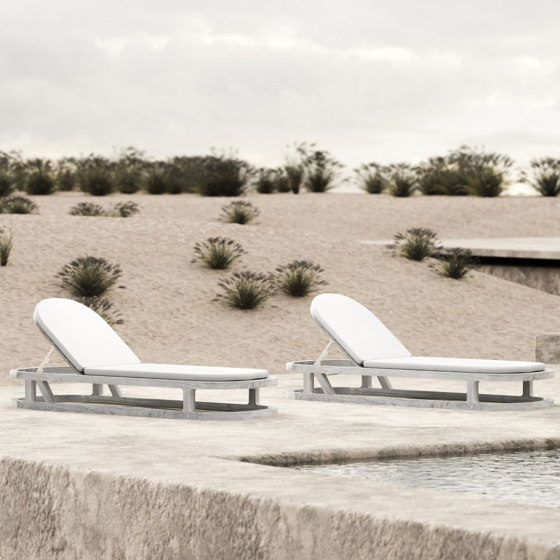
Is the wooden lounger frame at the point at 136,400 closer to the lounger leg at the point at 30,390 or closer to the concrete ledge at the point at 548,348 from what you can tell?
the lounger leg at the point at 30,390

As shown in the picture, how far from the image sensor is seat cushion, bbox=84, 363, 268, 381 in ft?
34.4

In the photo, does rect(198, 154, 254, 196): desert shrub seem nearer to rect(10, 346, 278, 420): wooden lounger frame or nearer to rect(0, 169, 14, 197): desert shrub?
rect(0, 169, 14, 197): desert shrub

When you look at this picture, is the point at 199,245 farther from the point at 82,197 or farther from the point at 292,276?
the point at 82,197

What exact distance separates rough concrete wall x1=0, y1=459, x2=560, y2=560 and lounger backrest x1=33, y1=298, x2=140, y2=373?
137 inches

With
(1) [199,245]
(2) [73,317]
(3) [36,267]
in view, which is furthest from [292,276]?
(2) [73,317]

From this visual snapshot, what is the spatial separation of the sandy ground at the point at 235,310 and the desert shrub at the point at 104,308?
0.56 feet

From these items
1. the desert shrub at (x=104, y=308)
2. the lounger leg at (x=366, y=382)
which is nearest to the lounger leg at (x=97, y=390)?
the lounger leg at (x=366, y=382)

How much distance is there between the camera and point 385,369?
38.3ft

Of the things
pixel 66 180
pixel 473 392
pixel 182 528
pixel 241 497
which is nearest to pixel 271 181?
pixel 66 180

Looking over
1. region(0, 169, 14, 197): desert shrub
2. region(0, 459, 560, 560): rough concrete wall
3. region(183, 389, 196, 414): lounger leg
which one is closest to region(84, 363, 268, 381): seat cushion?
region(183, 389, 196, 414): lounger leg

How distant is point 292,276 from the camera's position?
21953mm

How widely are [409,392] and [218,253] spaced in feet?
34.9

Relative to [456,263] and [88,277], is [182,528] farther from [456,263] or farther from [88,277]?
[456,263]

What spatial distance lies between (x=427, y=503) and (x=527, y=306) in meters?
17.5
